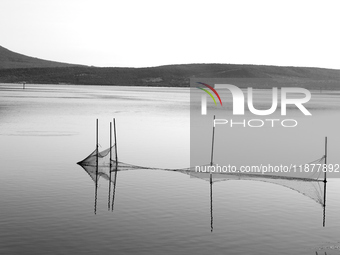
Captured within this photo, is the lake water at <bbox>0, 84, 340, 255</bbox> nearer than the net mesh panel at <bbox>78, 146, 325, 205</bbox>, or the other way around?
the lake water at <bbox>0, 84, 340, 255</bbox>

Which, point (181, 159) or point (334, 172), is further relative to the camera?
point (181, 159)

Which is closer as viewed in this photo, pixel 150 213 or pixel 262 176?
pixel 150 213

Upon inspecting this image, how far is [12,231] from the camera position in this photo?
19781mm

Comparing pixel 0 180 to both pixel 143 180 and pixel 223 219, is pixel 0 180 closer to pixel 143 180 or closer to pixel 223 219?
pixel 143 180

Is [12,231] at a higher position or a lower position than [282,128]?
lower

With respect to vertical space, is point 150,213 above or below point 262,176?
below

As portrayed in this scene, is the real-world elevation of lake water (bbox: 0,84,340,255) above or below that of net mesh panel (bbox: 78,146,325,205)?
below

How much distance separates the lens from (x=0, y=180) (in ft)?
→ 96.0

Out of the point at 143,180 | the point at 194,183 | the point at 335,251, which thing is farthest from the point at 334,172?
the point at 335,251

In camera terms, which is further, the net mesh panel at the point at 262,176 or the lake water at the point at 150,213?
the net mesh panel at the point at 262,176

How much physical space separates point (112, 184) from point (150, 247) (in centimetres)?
1102

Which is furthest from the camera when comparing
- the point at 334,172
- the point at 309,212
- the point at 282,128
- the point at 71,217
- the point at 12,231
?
the point at 282,128

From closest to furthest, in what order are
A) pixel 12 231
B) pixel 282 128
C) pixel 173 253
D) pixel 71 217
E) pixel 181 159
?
pixel 173 253 → pixel 12 231 → pixel 71 217 → pixel 181 159 → pixel 282 128

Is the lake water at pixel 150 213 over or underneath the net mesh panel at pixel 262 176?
underneath
